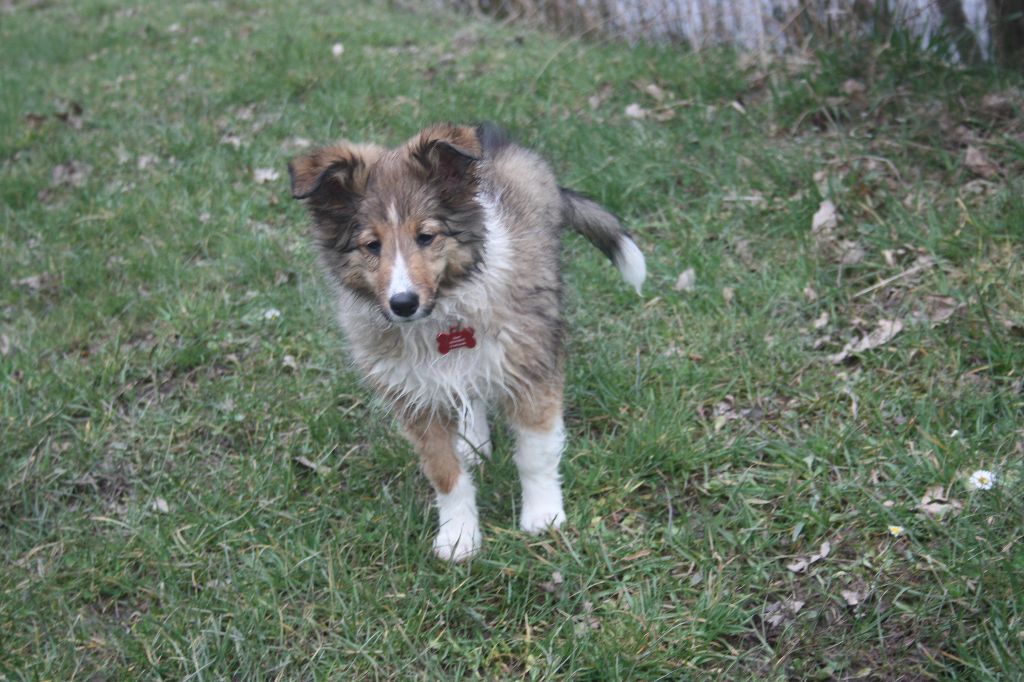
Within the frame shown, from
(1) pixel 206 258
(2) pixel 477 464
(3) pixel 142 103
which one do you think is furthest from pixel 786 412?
(3) pixel 142 103

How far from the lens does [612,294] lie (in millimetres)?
4605

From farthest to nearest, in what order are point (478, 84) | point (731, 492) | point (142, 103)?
point (142, 103)
point (478, 84)
point (731, 492)

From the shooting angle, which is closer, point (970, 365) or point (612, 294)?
point (970, 365)

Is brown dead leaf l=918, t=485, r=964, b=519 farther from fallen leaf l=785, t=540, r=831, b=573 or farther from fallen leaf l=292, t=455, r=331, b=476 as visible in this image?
fallen leaf l=292, t=455, r=331, b=476

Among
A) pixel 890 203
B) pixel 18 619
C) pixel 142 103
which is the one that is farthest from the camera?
pixel 142 103

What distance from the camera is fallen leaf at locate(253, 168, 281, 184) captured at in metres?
6.02

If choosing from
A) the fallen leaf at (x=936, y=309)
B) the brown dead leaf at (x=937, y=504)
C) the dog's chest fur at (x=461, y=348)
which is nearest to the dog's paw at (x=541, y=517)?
the dog's chest fur at (x=461, y=348)

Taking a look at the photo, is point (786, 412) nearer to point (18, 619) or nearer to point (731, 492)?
point (731, 492)

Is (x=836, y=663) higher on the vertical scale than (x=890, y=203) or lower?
lower

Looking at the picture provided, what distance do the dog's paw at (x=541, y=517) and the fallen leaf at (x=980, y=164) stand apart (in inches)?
115

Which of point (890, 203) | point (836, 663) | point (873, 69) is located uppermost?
point (873, 69)

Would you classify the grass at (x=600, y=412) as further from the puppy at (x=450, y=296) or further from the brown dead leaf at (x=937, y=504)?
the puppy at (x=450, y=296)

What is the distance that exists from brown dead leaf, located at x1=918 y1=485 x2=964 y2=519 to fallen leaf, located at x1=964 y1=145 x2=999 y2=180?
2192mm

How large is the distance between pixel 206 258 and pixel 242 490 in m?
2.07
